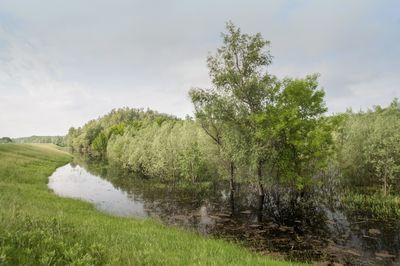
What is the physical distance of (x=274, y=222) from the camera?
29.1m

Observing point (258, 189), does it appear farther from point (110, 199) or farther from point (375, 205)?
point (110, 199)

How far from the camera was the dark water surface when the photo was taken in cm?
2072

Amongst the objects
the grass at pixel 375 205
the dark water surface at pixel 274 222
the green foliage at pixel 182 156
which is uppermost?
the green foliage at pixel 182 156

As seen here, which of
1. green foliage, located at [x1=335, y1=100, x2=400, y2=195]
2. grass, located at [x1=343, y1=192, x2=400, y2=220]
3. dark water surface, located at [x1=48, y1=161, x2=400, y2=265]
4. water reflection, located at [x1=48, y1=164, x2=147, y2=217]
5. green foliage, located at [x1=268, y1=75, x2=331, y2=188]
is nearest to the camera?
dark water surface, located at [x1=48, y1=161, x2=400, y2=265]

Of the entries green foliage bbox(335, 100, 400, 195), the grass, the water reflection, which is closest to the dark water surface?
the water reflection

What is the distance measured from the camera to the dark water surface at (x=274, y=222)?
2072cm

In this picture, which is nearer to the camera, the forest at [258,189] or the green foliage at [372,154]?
Answer: the forest at [258,189]

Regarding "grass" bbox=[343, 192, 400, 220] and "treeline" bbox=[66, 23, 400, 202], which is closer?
"grass" bbox=[343, 192, 400, 220]

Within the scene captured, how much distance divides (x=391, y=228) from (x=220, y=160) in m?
22.2

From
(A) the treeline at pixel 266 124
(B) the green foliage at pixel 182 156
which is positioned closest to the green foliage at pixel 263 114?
(A) the treeline at pixel 266 124

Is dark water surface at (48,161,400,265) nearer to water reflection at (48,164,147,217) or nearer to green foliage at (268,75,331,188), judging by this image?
water reflection at (48,164,147,217)

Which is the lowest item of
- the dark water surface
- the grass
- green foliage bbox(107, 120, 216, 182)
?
the dark water surface

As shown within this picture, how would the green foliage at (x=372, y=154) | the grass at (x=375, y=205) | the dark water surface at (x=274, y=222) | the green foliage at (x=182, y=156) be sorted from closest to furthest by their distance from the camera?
the dark water surface at (x=274, y=222) < the grass at (x=375, y=205) < the green foliage at (x=372, y=154) < the green foliage at (x=182, y=156)

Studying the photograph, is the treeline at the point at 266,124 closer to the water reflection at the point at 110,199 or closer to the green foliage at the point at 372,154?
the green foliage at the point at 372,154
